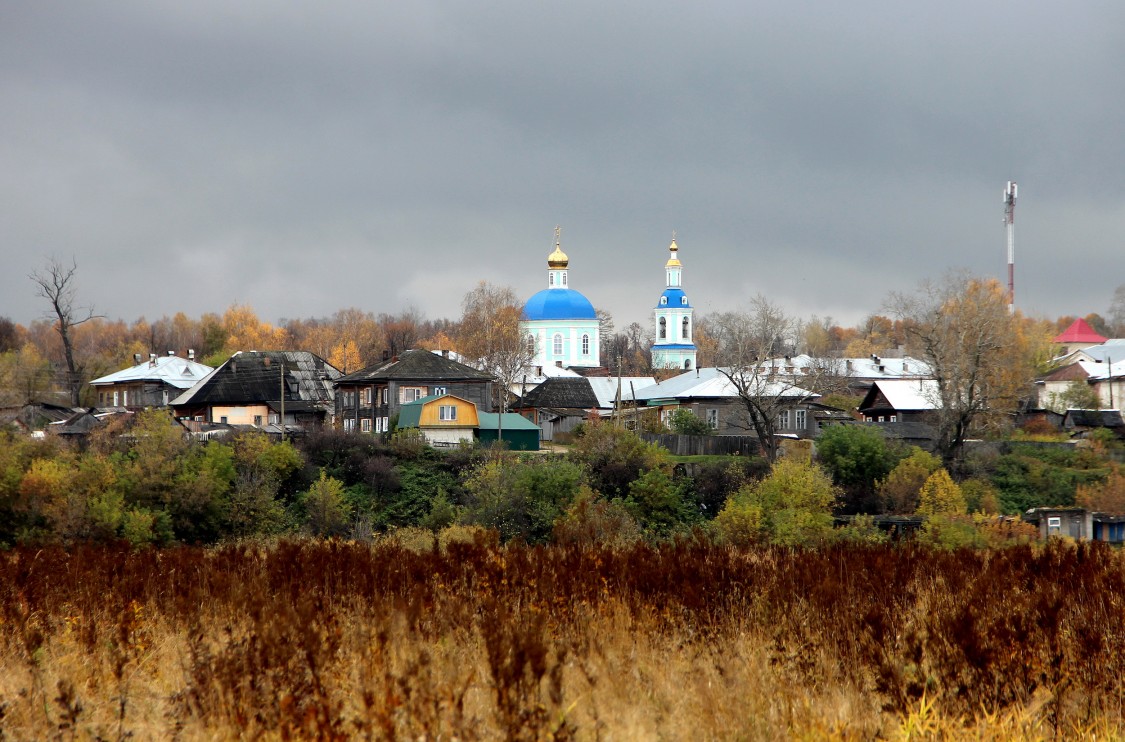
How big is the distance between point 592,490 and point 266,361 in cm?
2657

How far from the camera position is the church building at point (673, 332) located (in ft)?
334

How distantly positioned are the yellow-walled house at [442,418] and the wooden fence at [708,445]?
8.05m

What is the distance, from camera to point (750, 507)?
35.9m

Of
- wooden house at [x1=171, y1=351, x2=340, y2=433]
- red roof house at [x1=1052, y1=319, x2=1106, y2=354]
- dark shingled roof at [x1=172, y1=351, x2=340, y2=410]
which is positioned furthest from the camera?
red roof house at [x1=1052, y1=319, x2=1106, y2=354]

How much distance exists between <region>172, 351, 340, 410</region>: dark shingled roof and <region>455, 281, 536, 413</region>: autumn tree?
12.8 m

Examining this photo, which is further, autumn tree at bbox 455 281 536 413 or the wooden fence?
autumn tree at bbox 455 281 536 413

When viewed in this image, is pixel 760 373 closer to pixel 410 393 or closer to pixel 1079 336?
pixel 410 393

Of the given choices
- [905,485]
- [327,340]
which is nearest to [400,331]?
[327,340]

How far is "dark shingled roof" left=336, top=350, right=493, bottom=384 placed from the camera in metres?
55.9

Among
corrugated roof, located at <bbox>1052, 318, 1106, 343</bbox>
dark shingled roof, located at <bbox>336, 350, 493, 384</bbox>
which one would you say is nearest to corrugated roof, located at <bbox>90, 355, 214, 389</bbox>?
dark shingled roof, located at <bbox>336, 350, 493, 384</bbox>

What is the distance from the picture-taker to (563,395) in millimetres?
70125

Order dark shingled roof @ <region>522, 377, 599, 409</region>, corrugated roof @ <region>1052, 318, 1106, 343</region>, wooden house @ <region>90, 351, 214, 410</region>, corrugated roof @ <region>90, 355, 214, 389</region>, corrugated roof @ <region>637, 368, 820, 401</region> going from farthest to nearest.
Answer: corrugated roof @ <region>1052, 318, 1106, 343</region> < corrugated roof @ <region>90, 355, 214, 389</region> < wooden house @ <region>90, 351, 214, 410</region> < dark shingled roof @ <region>522, 377, 599, 409</region> < corrugated roof @ <region>637, 368, 820, 401</region>

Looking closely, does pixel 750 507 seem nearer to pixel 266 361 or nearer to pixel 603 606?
pixel 603 606

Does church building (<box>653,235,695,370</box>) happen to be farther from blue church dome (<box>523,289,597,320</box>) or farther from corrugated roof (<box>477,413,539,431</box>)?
corrugated roof (<box>477,413,539,431</box>)
